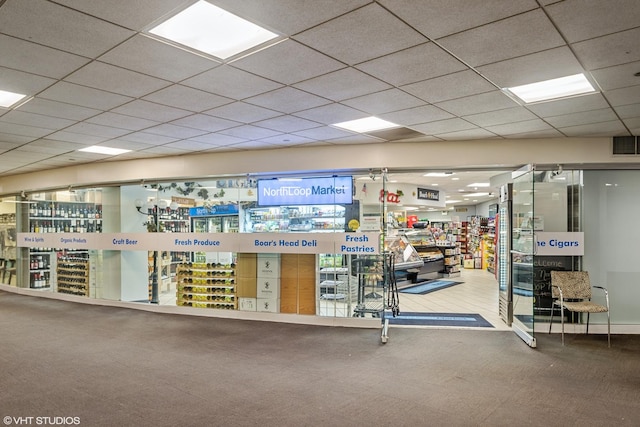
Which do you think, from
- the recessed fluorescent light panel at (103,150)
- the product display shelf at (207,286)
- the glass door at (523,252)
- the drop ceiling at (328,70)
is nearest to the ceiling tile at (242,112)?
the drop ceiling at (328,70)

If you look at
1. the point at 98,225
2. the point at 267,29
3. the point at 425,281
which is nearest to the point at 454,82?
the point at 267,29

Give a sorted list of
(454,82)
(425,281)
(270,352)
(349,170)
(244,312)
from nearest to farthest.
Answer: (454,82), (270,352), (349,170), (244,312), (425,281)

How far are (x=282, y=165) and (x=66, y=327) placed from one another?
4.04m

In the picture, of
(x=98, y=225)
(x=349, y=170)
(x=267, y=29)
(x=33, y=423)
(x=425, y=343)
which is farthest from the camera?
(x=98, y=225)

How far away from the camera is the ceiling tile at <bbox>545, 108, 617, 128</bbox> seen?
4.20 meters

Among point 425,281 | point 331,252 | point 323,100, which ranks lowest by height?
point 425,281

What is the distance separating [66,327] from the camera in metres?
6.05

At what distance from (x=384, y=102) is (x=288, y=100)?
920mm

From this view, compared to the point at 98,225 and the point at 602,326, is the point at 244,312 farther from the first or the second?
the point at 602,326

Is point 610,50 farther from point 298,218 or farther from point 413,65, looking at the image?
point 298,218

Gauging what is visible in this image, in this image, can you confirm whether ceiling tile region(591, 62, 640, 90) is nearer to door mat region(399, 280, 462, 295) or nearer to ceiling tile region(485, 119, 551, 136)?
ceiling tile region(485, 119, 551, 136)

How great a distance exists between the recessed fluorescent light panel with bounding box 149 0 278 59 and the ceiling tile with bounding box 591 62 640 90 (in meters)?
2.54

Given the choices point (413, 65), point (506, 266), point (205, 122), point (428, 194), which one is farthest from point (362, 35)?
point (428, 194)

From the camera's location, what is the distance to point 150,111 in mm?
4219
